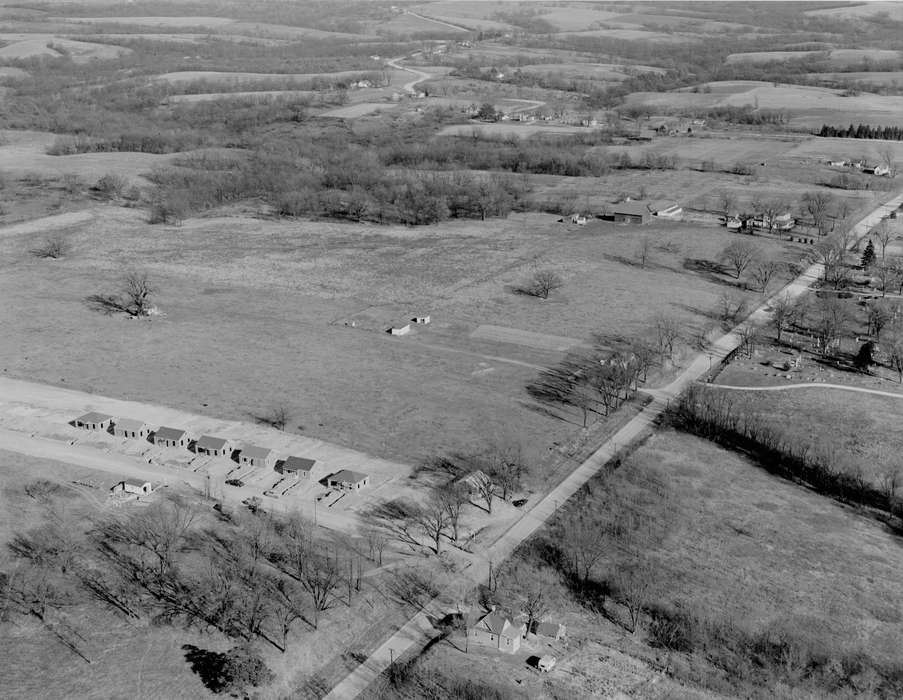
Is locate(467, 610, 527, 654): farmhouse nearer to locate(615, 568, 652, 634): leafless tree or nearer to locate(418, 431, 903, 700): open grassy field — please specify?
locate(418, 431, 903, 700): open grassy field

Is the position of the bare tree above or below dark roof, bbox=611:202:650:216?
below

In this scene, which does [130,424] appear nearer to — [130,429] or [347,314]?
[130,429]

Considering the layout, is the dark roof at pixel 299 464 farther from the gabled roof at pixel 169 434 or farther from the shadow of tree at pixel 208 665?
the shadow of tree at pixel 208 665

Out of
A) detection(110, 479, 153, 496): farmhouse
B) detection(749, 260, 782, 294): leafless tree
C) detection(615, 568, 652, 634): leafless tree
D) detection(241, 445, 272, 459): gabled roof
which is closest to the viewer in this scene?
detection(615, 568, 652, 634): leafless tree

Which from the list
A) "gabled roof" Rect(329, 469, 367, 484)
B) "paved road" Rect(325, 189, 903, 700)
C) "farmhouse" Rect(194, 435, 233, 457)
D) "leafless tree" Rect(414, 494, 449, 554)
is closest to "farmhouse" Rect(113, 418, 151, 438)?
"farmhouse" Rect(194, 435, 233, 457)

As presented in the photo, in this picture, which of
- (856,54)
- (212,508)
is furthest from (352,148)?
(856,54)

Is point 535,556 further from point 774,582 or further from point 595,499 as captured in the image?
point 774,582

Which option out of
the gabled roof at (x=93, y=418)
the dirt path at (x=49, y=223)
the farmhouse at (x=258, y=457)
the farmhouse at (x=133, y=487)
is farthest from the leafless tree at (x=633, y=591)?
the dirt path at (x=49, y=223)
